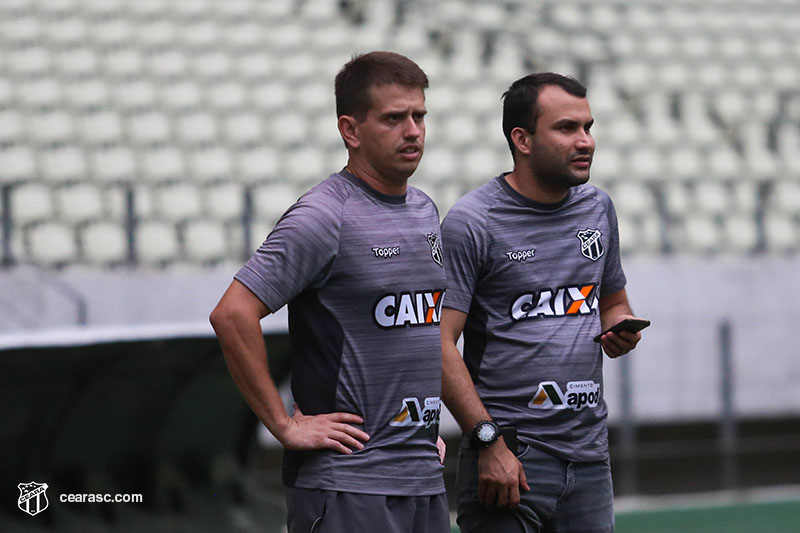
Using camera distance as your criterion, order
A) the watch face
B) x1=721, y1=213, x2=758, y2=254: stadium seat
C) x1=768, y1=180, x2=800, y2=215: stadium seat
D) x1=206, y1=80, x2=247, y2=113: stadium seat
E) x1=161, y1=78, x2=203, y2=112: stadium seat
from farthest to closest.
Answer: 1. x1=768, y1=180, x2=800, y2=215: stadium seat
2. x1=721, y1=213, x2=758, y2=254: stadium seat
3. x1=206, y1=80, x2=247, y2=113: stadium seat
4. x1=161, y1=78, x2=203, y2=112: stadium seat
5. the watch face

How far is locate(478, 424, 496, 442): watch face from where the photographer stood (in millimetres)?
3041

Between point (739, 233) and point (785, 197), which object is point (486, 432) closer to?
point (739, 233)

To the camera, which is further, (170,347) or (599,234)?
(170,347)

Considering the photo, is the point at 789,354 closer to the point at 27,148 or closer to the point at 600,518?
the point at 27,148

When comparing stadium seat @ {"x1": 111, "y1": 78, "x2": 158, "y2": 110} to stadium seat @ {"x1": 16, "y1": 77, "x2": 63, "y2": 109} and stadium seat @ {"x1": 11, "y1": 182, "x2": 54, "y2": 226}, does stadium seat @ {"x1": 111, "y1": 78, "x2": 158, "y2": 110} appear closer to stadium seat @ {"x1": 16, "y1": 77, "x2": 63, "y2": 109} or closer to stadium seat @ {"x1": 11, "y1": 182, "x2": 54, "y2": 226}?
stadium seat @ {"x1": 16, "y1": 77, "x2": 63, "y2": 109}

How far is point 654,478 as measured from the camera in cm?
961

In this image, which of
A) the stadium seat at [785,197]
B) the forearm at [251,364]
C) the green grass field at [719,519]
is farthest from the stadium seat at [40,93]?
the forearm at [251,364]

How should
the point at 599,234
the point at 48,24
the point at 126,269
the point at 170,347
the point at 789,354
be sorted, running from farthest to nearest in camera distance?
the point at 48,24 → the point at 789,354 → the point at 126,269 → the point at 170,347 → the point at 599,234

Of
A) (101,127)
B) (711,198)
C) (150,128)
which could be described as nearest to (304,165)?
(150,128)

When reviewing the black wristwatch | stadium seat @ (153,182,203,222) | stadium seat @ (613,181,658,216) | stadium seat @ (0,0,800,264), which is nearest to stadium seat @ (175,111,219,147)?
stadium seat @ (0,0,800,264)

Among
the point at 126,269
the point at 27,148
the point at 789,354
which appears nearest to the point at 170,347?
the point at 126,269

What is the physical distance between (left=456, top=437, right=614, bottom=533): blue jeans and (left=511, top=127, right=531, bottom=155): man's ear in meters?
0.77

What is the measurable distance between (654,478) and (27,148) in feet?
19.3

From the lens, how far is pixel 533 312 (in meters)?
3.17
